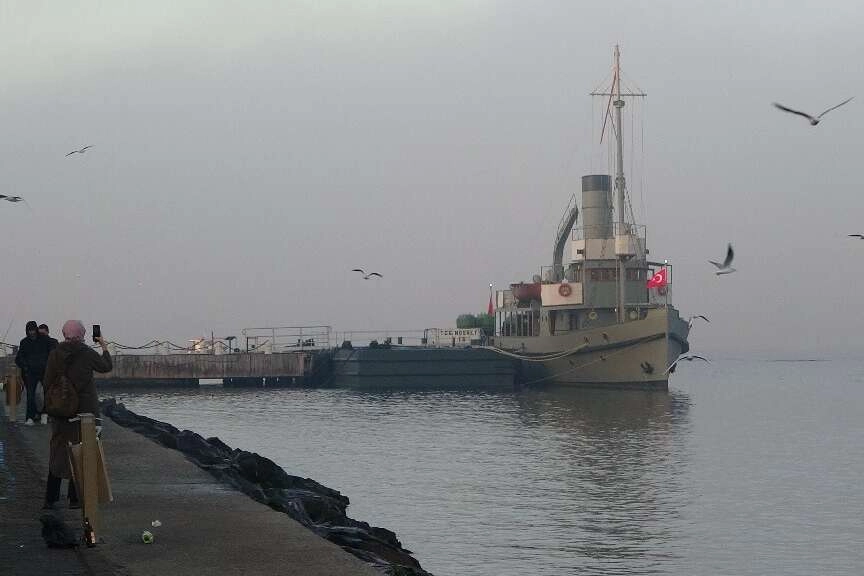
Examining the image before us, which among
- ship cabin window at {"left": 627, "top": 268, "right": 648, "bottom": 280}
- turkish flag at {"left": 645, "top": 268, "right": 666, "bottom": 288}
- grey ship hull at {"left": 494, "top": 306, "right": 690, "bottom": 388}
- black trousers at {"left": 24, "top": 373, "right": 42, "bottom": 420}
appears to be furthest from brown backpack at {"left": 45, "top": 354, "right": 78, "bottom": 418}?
ship cabin window at {"left": 627, "top": 268, "right": 648, "bottom": 280}

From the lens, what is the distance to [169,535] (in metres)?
11.9

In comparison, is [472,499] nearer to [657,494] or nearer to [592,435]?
[657,494]

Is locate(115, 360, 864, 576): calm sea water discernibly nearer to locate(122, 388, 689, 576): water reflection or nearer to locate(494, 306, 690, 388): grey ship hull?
locate(122, 388, 689, 576): water reflection

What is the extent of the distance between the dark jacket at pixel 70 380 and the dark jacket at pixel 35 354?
8766 mm

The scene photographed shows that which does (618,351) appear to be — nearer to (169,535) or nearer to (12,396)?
A: (12,396)

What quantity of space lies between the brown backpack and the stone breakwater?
10.8ft

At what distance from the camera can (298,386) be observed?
8519cm

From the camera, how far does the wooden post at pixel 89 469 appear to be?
36.0 feet

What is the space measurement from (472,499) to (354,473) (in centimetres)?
635

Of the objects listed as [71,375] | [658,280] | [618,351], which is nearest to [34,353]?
[71,375]

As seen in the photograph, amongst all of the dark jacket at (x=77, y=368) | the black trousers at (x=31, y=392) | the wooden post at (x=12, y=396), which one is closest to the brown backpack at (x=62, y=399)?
the dark jacket at (x=77, y=368)

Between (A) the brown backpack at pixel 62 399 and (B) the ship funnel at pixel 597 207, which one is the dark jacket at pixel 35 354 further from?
(B) the ship funnel at pixel 597 207

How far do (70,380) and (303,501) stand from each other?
601 centimetres

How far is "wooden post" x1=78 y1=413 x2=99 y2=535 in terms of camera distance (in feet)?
36.0
